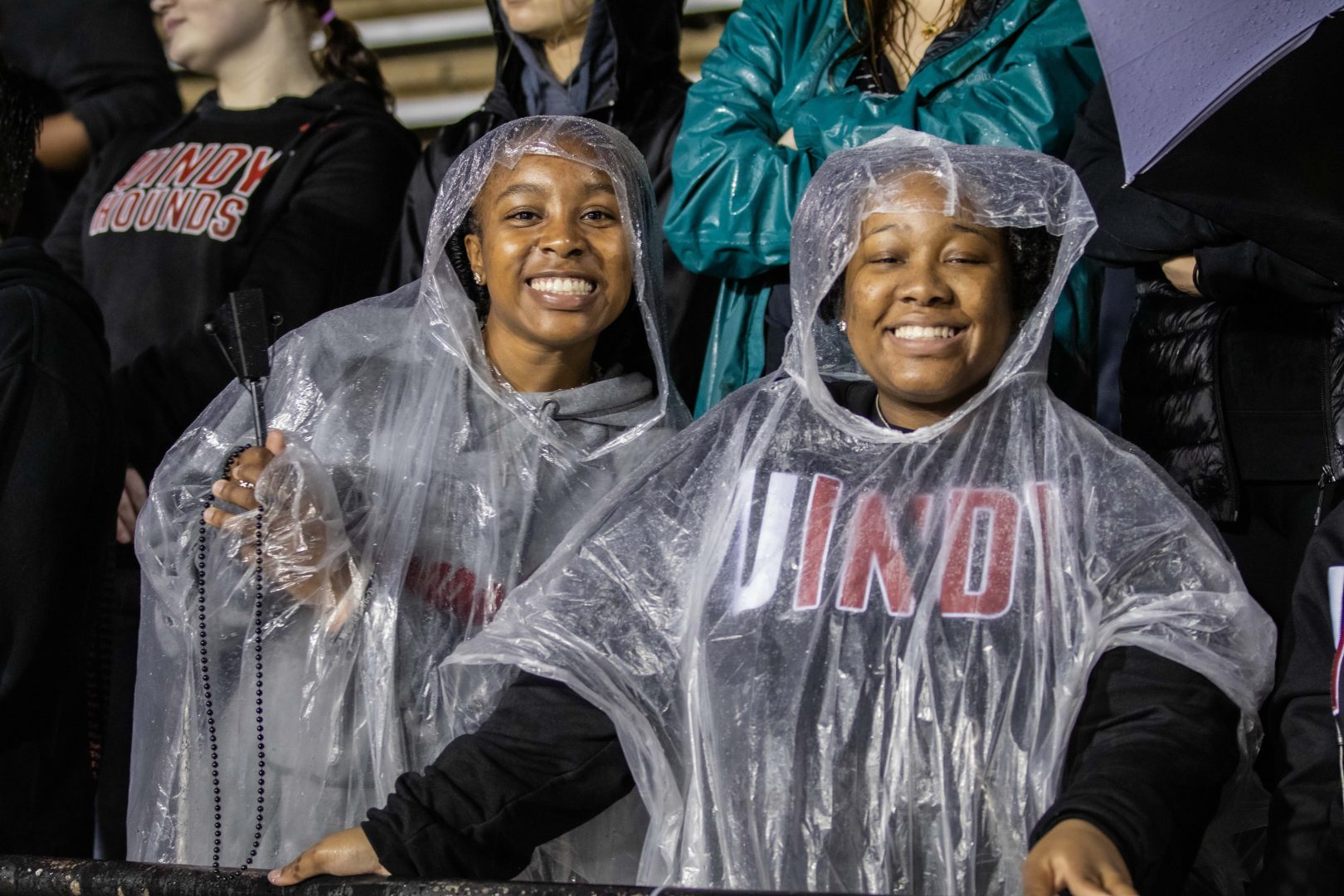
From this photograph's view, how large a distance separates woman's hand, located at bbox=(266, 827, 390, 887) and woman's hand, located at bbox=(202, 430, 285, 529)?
2.02 feet

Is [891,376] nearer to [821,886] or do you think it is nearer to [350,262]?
[821,886]

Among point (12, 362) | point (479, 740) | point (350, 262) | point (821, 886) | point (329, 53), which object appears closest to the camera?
point (821, 886)

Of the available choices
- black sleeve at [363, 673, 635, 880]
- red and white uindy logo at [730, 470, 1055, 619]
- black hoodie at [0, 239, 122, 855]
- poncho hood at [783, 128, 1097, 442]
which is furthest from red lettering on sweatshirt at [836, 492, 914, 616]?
black hoodie at [0, 239, 122, 855]

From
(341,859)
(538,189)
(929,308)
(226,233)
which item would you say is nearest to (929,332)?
(929,308)

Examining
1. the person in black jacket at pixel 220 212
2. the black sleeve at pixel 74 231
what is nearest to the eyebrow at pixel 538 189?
the person in black jacket at pixel 220 212

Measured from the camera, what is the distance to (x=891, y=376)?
2924 millimetres

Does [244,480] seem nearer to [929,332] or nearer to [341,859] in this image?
[341,859]

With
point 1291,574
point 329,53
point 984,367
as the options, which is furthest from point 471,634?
point 329,53

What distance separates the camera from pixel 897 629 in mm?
2652

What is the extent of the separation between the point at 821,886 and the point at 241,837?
3.24ft

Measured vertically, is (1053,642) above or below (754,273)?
below

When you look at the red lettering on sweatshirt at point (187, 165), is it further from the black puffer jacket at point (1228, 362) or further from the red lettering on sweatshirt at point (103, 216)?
the black puffer jacket at point (1228, 362)

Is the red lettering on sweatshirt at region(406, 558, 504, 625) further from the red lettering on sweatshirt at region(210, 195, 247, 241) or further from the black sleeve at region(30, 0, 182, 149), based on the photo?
the black sleeve at region(30, 0, 182, 149)

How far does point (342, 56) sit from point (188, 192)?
0.59 meters
